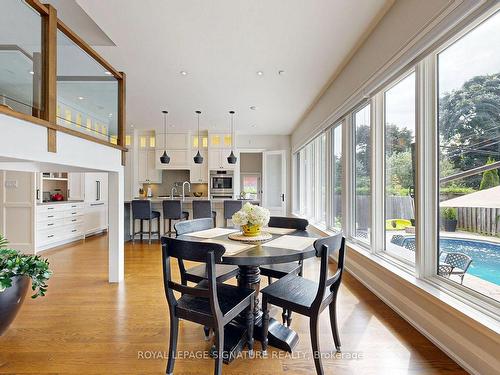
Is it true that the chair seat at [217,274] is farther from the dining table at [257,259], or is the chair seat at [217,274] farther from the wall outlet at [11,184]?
the wall outlet at [11,184]

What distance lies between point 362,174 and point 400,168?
2.50 feet

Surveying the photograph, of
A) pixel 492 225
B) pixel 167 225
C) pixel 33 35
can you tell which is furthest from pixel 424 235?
pixel 167 225

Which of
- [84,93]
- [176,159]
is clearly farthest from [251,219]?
[176,159]

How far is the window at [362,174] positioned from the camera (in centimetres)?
310

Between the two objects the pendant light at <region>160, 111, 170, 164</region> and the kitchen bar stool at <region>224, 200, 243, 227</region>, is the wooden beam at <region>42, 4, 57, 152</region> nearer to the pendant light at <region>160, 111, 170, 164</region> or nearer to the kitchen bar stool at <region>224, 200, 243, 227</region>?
the kitchen bar stool at <region>224, 200, 243, 227</region>

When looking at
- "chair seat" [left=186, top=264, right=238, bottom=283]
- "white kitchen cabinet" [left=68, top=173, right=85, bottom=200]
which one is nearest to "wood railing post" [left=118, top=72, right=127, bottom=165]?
"chair seat" [left=186, top=264, right=238, bottom=283]

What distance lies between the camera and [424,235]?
80.4 inches

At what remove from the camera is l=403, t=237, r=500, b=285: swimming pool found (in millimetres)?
1525

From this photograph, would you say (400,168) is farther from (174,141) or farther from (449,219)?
(174,141)

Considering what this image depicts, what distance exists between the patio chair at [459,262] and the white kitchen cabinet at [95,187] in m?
6.63

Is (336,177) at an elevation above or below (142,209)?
above

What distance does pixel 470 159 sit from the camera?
1706 millimetres

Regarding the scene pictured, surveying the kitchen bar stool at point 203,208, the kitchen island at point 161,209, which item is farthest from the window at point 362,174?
the kitchen bar stool at point 203,208

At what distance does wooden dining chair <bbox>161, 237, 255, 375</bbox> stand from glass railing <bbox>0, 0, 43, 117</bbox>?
1.52 metres
